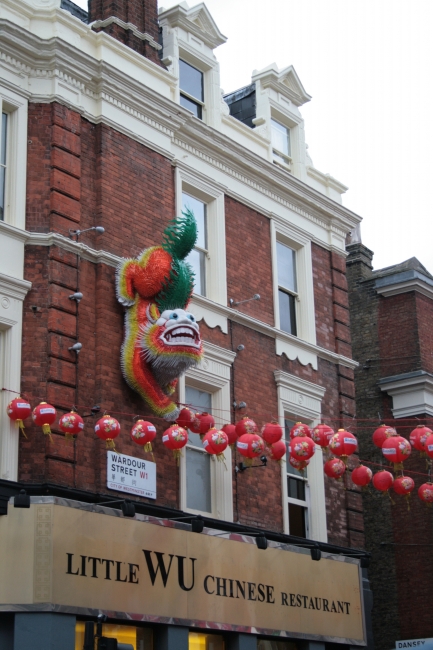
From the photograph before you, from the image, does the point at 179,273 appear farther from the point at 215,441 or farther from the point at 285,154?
the point at 285,154

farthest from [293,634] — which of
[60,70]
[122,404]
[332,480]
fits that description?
[60,70]

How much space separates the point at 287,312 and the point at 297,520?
4299mm

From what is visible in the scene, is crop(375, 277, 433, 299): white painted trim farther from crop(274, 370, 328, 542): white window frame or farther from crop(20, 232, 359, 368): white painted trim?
crop(274, 370, 328, 542): white window frame

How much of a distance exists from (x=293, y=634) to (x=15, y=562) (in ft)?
20.9

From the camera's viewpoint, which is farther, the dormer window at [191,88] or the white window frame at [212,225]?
the dormer window at [191,88]

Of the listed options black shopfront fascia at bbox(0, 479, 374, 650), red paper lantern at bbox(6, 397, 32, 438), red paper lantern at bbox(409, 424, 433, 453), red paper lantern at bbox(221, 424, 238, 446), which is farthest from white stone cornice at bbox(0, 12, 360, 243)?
black shopfront fascia at bbox(0, 479, 374, 650)

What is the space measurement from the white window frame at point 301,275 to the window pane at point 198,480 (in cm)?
418

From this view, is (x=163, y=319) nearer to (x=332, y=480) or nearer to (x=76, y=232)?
(x=76, y=232)

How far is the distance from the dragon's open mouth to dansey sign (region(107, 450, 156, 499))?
6.42 feet

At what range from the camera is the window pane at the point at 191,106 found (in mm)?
21719

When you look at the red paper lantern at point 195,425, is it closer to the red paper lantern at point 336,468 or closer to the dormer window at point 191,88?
the red paper lantern at point 336,468

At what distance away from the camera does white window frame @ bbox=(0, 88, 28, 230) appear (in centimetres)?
1741

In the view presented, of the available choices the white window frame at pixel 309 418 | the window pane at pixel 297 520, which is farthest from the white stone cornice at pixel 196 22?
the window pane at pixel 297 520

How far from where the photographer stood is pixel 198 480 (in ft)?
64.4
